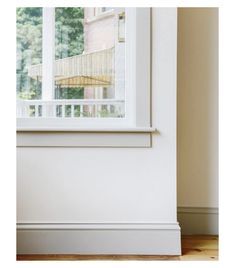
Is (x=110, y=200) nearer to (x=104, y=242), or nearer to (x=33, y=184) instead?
(x=104, y=242)

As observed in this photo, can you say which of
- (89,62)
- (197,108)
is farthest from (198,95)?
(89,62)

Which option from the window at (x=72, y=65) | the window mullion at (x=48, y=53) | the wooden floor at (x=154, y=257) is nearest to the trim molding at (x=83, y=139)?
the window at (x=72, y=65)

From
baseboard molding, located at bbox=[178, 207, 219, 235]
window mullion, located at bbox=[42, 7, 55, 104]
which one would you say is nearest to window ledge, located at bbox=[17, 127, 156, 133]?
window mullion, located at bbox=[42, 7, 55, 104]

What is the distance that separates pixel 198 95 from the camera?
7.46 feet

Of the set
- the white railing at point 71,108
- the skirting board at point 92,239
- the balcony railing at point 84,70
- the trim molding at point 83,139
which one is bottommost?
the skirting board at point 92,239

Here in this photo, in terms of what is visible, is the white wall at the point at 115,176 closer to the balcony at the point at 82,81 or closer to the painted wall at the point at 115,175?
the painted wall at the point at 115,175

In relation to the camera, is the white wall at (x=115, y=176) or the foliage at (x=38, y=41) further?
the foliage at (x=38, y=41)

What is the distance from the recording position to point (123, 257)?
1.90 meters

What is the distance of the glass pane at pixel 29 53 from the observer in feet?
6.79

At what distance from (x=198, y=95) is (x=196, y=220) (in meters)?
0.78

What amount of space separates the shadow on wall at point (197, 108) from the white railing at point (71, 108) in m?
0.46

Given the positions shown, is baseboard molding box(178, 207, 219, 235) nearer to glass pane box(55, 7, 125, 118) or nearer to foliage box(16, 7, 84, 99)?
glass pane box(55, 7, 125, 118)
